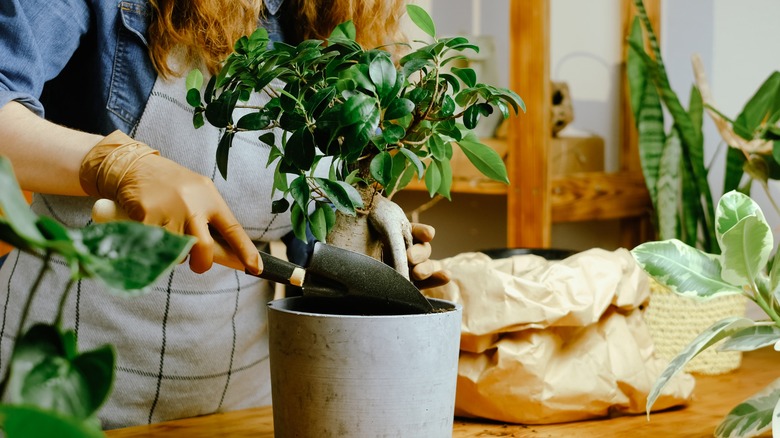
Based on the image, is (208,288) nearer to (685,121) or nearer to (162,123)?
(162,123)

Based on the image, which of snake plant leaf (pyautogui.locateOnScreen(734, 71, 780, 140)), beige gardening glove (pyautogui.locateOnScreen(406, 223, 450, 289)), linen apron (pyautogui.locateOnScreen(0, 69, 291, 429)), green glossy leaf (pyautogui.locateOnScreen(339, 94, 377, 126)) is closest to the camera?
green glossy leaf (pyautogui.locateOnScreen(339, 94, 377, 126))

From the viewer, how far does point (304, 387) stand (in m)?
0.72

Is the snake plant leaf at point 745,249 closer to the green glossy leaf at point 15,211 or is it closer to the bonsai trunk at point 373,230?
the bonsai trunk at point 373,230

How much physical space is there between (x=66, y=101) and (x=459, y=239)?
179 centimetres

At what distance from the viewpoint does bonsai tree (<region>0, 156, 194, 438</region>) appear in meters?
0.30

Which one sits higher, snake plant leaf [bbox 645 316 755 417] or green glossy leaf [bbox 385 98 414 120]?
green glossy leaf [bbox 385 98 414 120]

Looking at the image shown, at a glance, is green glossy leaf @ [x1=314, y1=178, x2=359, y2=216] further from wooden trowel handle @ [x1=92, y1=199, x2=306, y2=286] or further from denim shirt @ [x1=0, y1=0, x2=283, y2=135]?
denim shirt @ [x1=0, y1=0, x2=283, y2=135]

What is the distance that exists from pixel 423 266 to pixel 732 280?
0.34 metres

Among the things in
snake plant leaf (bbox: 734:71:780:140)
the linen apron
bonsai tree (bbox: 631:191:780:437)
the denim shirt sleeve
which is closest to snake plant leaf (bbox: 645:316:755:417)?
bonsai tree (bbox: 631:191:780:437)

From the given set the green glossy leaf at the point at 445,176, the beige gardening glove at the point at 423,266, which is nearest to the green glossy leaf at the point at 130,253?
the green glossy leaf at the point at 445,176

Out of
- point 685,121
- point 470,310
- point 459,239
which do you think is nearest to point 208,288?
point 470,310

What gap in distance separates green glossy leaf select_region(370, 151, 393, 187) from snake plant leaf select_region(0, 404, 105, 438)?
1.58 feet

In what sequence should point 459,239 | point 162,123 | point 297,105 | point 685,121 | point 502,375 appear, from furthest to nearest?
point 459,239, point 685,121, point 162,123, point 502,375, point 297,105

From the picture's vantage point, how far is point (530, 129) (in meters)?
2.09
